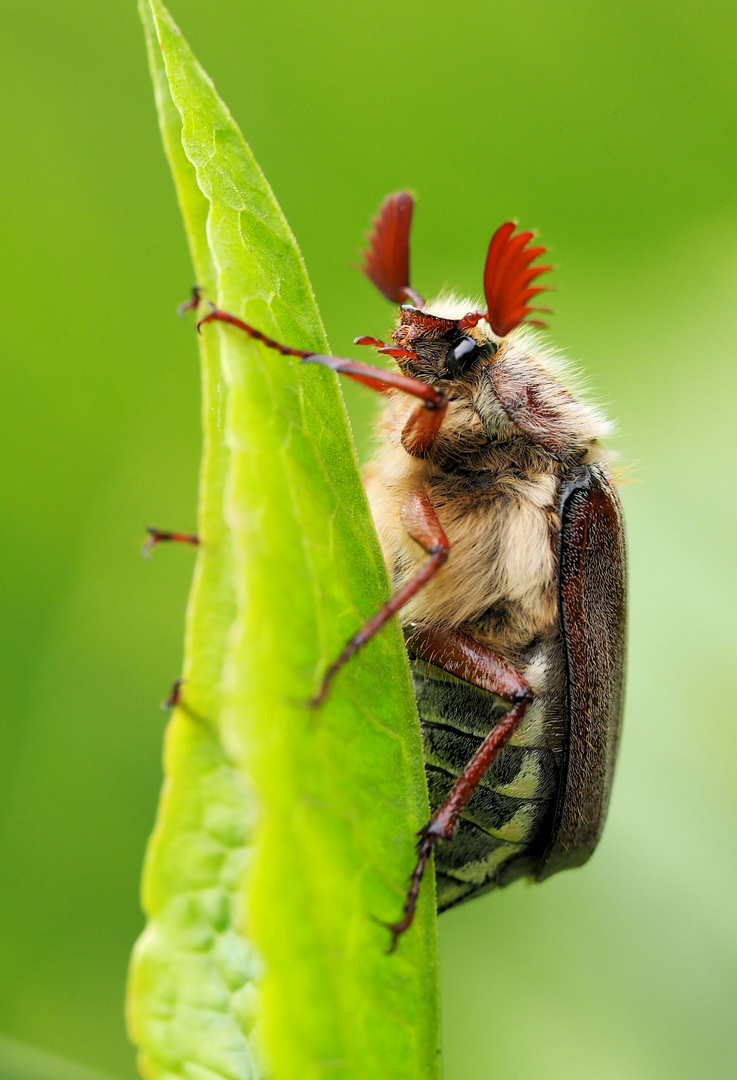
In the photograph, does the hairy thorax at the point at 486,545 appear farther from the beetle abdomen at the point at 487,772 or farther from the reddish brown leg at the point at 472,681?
the beetle abdomen at the point at 487,772

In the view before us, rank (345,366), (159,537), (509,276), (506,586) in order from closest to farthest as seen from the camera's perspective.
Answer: (345,366), (159,537), (509,276), (506,586)

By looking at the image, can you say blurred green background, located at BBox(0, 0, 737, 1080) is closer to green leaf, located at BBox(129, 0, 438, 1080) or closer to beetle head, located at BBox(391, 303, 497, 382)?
beetle head, located at BBox(391, 303, 497, 382)

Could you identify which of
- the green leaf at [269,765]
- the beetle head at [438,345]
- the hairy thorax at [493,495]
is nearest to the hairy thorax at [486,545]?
the hairy thorax at [493,495]

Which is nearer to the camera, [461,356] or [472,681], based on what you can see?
[472,681]

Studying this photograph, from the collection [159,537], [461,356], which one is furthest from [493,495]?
[159,537]

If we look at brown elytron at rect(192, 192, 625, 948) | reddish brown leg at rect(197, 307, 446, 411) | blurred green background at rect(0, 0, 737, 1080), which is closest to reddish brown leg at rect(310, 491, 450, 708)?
brown elytron at rect(192, 192, 625, 948)

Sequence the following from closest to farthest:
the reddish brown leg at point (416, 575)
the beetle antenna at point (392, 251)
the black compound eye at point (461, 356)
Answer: the reddish brown leg at point (416, 575) → the black compound eye at point (461, 356) → the beetle antenna at point (392, 251)

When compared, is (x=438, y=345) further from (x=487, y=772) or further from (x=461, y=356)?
(x=487, y=772)
